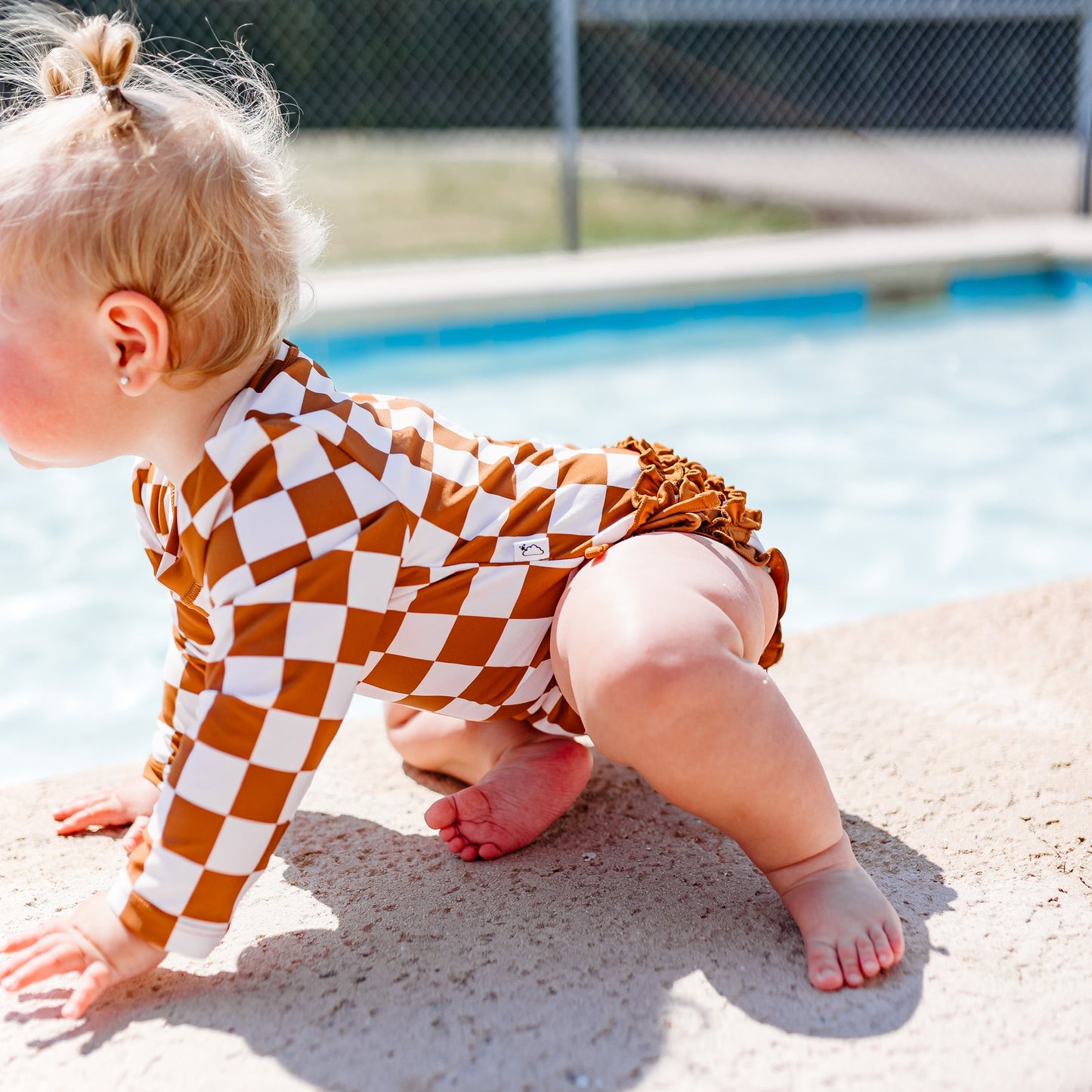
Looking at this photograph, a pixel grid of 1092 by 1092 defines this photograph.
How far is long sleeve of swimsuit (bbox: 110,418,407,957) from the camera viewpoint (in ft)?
3.53

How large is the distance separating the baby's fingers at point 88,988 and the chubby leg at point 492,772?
39cm

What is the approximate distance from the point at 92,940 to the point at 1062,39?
34.8 ft

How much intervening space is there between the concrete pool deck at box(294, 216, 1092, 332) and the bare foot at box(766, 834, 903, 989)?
150 inches

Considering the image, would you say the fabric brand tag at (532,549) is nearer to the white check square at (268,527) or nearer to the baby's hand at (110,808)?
the white check square at (268,527)

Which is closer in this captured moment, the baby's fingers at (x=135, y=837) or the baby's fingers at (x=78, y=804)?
the baby's fingers at (x=135, y=837)

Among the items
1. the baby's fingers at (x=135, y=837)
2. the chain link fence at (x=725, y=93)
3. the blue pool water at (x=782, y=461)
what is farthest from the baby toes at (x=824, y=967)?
the chain link fence at (x=725, y=93)

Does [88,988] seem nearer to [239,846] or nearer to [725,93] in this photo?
[239,846]

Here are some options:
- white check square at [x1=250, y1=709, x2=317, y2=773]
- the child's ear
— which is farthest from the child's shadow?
the child's ear

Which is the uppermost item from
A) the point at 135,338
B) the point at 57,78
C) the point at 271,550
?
the point at 57,78

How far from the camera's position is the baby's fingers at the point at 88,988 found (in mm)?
1062

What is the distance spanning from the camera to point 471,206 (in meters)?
8.18

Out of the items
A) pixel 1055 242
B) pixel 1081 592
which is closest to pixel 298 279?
pixel 1081 592

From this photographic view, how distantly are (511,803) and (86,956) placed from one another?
1.58 feet

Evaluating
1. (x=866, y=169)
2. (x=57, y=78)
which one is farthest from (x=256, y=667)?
(x=866, y=169)
